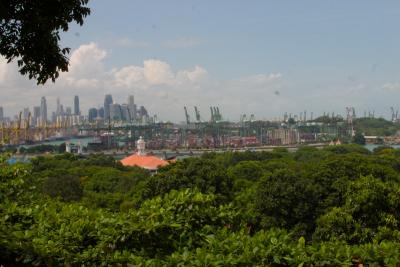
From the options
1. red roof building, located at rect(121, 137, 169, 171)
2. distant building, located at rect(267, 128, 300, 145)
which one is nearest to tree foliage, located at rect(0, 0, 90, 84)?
red roof building, located at rect(121, 137, 169, 171)

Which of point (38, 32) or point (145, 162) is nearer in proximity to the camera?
point (38, 32)

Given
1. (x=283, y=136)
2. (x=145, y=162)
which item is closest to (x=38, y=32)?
(x=145, y=162)

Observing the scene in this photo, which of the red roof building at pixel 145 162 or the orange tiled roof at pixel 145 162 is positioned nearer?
the red roof building at pixel 145 162

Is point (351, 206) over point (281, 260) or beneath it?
beneath

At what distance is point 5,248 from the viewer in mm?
4508

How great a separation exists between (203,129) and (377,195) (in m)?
146

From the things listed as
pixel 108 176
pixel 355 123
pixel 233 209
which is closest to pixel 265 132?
pixel 355 123

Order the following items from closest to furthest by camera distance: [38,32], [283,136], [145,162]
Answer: [38,32] → [145,162] → [283,136]

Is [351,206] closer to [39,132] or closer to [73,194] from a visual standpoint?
[73,194]

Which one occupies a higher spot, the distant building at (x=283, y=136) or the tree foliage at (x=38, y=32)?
the tree foliage at (x=38, y=32)

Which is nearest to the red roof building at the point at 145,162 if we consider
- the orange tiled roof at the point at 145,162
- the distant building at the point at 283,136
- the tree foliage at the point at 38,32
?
the orange tiled roof at the point at 145,162

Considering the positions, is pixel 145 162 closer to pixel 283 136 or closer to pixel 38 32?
pixel 38 32

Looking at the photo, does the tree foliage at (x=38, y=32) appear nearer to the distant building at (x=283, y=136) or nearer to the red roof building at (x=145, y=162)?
the red roof building at (x=145, y=162)

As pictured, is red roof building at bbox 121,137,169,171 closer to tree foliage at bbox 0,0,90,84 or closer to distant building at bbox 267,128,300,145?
tree foliage at bbox 0,0,90,84
